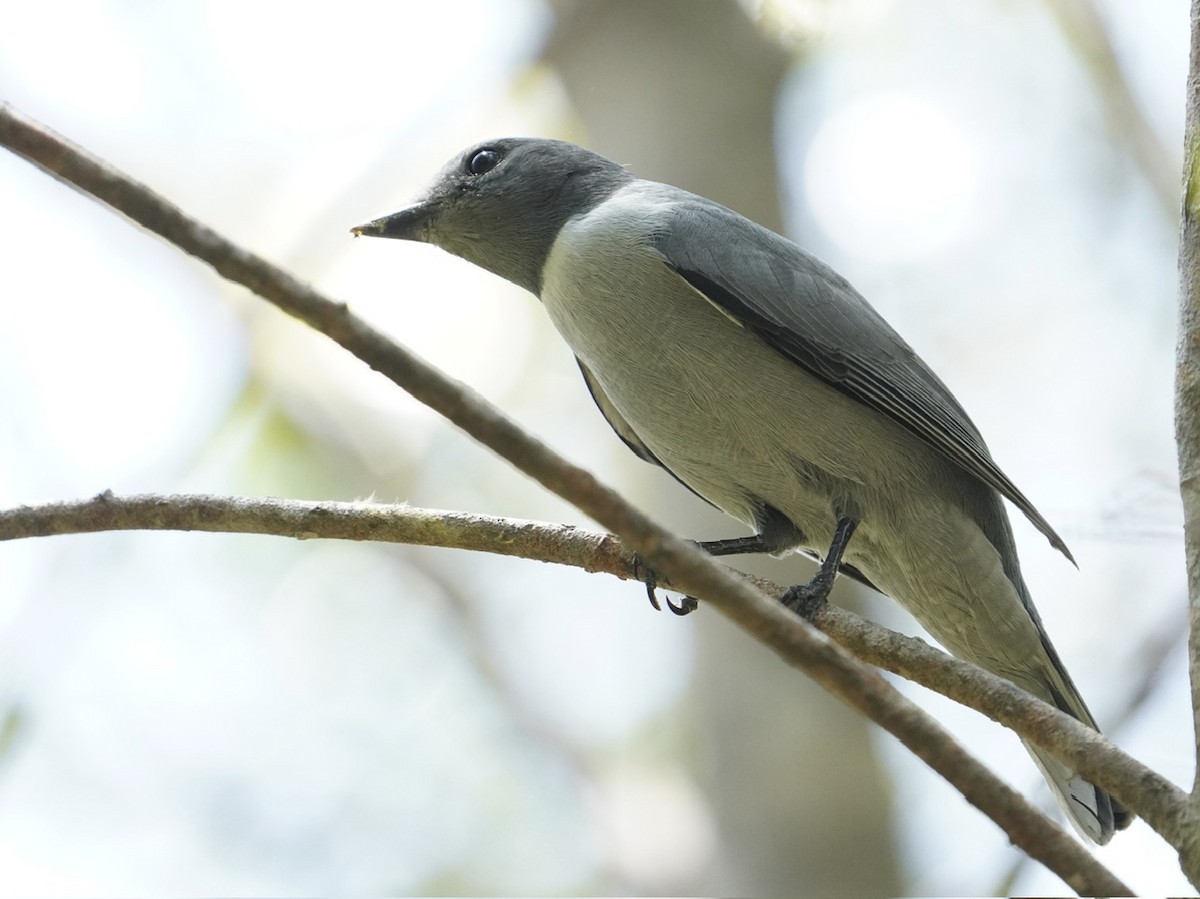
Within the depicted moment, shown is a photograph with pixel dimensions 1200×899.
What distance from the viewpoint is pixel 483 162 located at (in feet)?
16.5

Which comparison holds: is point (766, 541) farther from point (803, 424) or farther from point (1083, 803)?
point (1083, 803)

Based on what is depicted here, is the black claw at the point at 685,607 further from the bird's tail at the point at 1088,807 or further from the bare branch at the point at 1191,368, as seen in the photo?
the bare branch at the point at 1191,368

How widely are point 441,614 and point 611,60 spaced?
4440mm

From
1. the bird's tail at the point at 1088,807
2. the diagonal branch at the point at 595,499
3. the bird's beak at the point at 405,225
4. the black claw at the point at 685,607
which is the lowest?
the bird's tail at the point at 1088,807

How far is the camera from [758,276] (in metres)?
4.28

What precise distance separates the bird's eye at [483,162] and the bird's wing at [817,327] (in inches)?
37.6

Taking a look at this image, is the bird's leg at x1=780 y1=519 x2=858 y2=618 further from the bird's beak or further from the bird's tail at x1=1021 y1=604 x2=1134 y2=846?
the bird's beak

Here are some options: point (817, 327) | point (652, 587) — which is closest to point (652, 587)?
point (652, 587)

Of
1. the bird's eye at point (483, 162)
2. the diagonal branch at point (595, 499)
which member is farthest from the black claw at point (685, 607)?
the diagonal branch at point (595, 499)

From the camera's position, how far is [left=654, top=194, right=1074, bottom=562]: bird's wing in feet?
13.5

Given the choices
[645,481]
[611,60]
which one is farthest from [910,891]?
[611,60]

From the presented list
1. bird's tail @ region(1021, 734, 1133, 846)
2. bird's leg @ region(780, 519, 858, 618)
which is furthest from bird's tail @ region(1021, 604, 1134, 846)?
bird's leg @ region(780, 519, 858, 618)

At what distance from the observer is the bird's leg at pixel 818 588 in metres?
3.66

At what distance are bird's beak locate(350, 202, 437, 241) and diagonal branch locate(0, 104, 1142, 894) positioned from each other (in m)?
2.91
